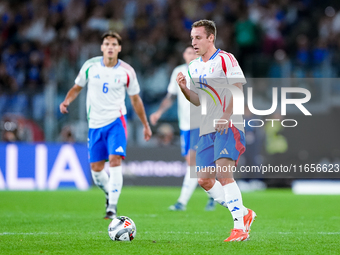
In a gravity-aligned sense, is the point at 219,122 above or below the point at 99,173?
above

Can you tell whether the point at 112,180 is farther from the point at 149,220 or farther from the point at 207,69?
the point at 207,69

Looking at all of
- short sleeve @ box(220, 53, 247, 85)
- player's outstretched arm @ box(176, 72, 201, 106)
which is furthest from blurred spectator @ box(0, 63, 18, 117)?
short sleeve @ box(220, 53, 247, 85)

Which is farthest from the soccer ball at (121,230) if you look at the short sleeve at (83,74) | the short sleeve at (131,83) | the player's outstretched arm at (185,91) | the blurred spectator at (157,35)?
the blurred spectator at (157,35)

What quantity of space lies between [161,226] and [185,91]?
2.28m

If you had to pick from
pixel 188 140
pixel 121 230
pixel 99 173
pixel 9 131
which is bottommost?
pixel 121 230

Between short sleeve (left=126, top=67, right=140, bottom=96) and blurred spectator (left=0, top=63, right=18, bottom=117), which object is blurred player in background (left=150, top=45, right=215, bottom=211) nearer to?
short sleeve (left=126, top=67, right=140, bottom=96)

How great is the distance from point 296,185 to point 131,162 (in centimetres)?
478

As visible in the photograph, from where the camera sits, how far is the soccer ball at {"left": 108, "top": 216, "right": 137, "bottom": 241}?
6414mm

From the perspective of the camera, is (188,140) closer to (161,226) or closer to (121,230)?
(161,226)

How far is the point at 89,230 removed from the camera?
7.46m

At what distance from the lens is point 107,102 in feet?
29.3

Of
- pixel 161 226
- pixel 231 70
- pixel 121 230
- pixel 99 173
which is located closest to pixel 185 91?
pixel 231 70

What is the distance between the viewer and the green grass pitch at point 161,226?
234 inches

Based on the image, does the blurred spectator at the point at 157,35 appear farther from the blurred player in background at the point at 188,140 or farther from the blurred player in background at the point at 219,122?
the blurred player in background at the point at 219,122
